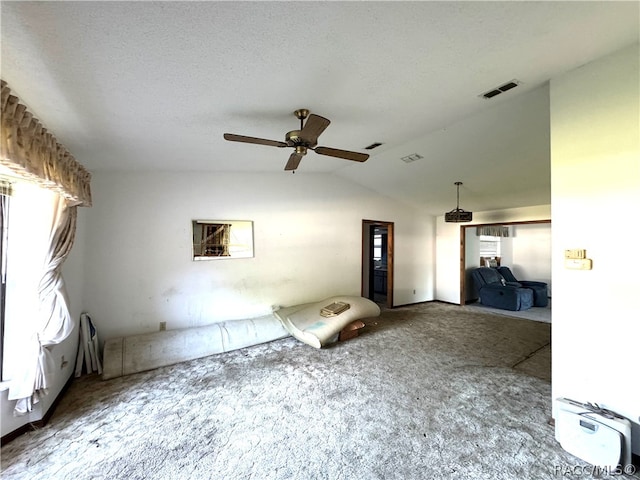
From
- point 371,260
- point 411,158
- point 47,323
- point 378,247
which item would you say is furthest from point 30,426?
point 378,247

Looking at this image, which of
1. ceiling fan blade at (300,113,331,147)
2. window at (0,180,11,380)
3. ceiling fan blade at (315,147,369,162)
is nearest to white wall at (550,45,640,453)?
ceiling fan blade at (315,147,369,162)

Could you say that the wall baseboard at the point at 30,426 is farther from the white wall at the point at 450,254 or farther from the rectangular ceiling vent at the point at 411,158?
the white wall at the point at 450,254

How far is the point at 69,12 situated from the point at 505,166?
476cm

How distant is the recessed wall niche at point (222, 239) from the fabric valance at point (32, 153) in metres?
1.82

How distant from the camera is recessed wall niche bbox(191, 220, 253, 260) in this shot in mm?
4148

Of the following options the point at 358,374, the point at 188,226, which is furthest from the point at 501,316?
the point at 188,226

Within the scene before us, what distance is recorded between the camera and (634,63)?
1817 millimetres

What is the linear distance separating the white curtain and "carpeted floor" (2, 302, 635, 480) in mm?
387

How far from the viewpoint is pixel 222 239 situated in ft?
14.2

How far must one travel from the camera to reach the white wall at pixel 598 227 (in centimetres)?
182

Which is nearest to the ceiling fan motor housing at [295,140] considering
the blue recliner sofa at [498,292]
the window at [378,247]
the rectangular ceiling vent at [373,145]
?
the rectangular ceiling vent at [373,145]

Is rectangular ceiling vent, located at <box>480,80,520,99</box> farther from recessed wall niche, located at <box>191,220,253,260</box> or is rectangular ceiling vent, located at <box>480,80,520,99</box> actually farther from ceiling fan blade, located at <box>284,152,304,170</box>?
recessed wall niche, located at <box>191,220,253,260</box>

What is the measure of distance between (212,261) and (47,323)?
2.13 metres

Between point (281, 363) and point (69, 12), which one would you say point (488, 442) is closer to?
point (281, 363)
